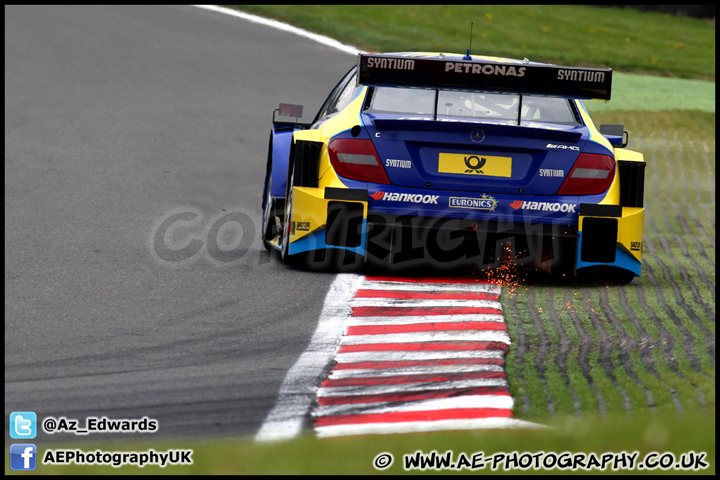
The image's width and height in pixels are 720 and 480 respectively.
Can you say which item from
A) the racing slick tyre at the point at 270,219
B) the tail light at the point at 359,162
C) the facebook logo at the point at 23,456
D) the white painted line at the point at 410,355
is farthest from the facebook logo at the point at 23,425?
the racing slick tyre at the point at 270,219

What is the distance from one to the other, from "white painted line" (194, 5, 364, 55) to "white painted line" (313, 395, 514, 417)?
15.7 m

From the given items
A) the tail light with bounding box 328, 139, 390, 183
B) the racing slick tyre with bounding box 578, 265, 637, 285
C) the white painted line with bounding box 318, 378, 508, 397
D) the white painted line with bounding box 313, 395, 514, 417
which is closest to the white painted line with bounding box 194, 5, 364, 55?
the racing slick tyre with bounding box 578, 265, 637, 285

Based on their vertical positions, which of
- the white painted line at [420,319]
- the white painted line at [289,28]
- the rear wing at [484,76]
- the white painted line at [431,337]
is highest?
the white painted line at [289,28]

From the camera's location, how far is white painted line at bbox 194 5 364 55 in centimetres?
2025

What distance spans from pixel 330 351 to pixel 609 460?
217cm

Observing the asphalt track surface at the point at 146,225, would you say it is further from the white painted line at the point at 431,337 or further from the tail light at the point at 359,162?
the tail light at the point at 359,162

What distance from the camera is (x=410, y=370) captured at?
15.7 ft

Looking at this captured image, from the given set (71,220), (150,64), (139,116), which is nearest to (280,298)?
(71,220)

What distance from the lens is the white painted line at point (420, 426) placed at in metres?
3.88

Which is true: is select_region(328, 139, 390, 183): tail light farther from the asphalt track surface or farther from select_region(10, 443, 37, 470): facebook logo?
select_region(10, 443, 37, 470): facebook logo

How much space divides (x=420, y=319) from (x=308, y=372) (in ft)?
4.12
